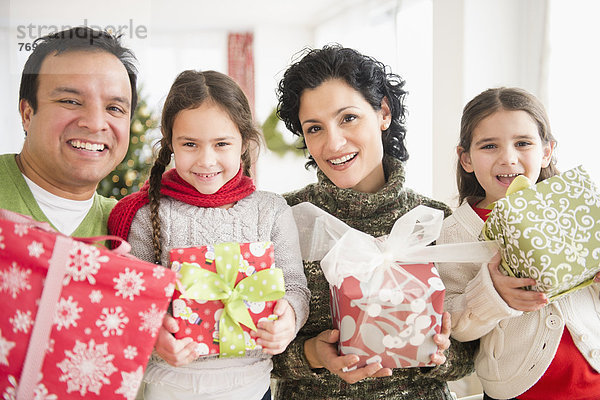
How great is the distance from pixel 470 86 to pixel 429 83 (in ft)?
3.03

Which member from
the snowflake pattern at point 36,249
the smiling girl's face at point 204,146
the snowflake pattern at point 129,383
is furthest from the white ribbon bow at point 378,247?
the snowflake pattern at point 36,249

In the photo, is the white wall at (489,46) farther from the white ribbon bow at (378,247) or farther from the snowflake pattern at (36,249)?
the snowflake pattern at (36,249)

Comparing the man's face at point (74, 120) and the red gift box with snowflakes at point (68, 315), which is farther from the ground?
the man's face at point (74, 120)

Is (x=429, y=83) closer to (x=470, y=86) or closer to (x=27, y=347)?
(x=470, y=86)

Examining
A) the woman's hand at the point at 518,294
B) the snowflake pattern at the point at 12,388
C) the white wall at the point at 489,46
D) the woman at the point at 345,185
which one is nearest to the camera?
the snowflake pattern at the point at 12,388

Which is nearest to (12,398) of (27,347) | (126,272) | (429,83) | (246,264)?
(27,347)

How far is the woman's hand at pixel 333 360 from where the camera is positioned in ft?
4.33

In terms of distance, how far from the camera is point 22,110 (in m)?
1.63

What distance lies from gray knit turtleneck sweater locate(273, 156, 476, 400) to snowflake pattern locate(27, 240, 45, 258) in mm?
793

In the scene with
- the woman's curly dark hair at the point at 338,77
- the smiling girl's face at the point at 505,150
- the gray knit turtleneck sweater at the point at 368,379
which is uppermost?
the woman's curly dark hair at the point at 338,77

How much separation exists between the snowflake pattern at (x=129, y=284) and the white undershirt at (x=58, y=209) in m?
0.51

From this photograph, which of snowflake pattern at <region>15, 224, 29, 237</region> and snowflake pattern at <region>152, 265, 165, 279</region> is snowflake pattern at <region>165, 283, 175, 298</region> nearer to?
snowflake pattern at <region>152, 265, 165, 279</region>

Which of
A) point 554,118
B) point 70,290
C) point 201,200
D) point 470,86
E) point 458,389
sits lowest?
point 458,389

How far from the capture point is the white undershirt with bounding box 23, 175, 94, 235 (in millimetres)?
1555
